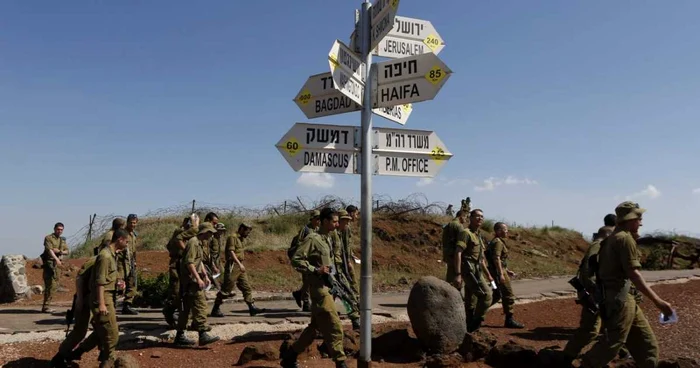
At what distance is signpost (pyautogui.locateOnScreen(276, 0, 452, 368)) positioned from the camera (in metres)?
4.75

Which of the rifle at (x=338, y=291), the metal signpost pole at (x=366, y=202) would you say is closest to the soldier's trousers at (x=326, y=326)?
the rifle at (x=338, y=291)

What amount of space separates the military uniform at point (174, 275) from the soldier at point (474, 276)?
4.22 meters

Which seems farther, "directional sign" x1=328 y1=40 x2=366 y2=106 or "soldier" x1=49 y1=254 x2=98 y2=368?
"soldier" x1=49 y1=254 x2=98 y2=368

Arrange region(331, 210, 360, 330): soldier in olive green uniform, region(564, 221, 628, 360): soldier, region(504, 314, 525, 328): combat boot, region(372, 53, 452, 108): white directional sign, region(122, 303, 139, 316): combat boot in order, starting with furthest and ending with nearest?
region(122, 303, 139, 316): combat boot, region(504, 314, 525, 328): combat boot, region(331, 210, 360, 330): soldier in olive green uniform, region(564, 221, 628, 360): soldier, region(372, 53, 452, 108): white directional sign

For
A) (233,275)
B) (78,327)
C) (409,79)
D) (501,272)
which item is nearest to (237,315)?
(233,275)

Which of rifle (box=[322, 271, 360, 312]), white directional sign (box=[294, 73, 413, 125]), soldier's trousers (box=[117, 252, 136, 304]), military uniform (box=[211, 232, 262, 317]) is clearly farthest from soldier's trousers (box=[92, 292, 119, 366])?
military uniform (box=[211, 232, 262, 317])

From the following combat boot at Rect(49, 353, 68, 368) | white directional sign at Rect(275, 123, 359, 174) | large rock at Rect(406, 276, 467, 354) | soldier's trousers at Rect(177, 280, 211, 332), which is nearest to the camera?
white directional sign at Rect(275, 123, 359, 174)

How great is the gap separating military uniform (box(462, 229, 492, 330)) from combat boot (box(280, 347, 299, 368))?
10.7 feet

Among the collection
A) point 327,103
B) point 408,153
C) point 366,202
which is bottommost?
point 366,202

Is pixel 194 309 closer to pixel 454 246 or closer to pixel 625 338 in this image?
pixel 454 246

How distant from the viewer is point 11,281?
13008 mm

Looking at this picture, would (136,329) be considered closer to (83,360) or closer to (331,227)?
(83,360)

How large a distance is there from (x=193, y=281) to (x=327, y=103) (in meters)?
3.90

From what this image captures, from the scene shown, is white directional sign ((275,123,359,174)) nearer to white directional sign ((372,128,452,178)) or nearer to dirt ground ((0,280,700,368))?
white directional sign ((372,128,452,178))
